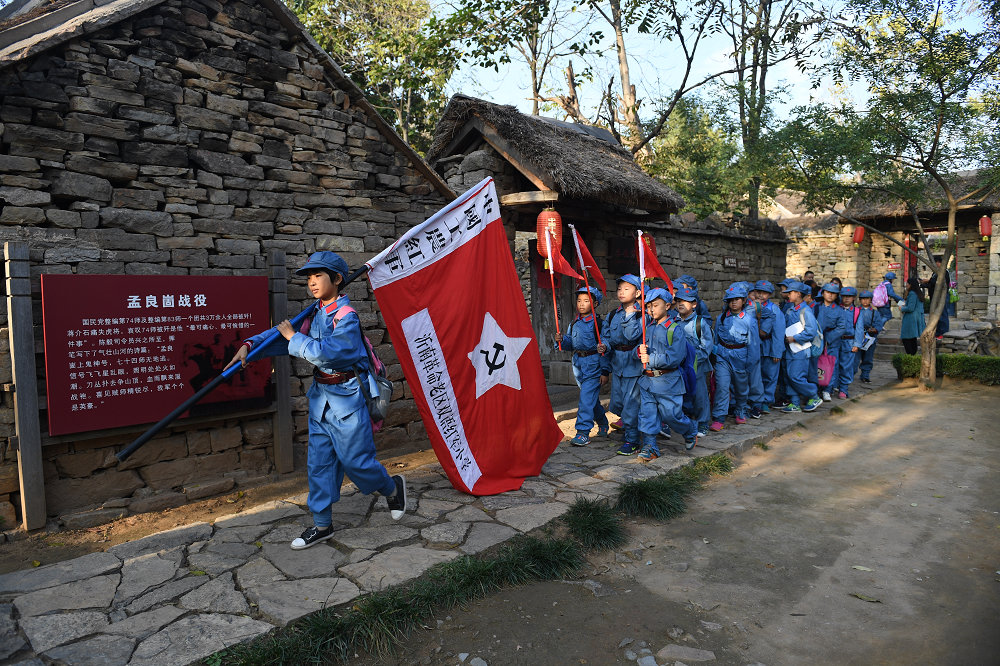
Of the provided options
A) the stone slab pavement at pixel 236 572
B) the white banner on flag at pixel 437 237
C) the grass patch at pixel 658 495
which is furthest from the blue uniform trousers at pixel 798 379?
the white banner on flag at pixel 437 237

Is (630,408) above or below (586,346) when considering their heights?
below

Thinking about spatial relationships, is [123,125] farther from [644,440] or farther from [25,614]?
[644,440]

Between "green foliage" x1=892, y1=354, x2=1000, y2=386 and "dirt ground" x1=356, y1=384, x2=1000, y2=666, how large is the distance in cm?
566

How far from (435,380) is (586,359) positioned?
2520 millimetres

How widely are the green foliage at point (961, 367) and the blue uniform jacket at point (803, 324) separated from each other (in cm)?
393

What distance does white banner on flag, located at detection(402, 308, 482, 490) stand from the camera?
4.58 m

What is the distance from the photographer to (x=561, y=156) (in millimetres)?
8148

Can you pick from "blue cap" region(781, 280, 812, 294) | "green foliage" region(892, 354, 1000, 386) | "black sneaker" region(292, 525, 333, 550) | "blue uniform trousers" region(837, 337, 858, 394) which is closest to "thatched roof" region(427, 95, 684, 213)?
"blue cap" region(781, 280, 812, 294)

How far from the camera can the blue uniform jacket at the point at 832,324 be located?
9.56 metres

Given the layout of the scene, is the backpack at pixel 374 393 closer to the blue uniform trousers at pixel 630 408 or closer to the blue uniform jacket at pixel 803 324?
the blue uniform trousers at pixel 630 408

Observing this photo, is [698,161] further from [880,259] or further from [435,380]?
[435,380]

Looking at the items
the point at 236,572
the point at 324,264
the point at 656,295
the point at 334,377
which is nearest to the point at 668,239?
the point at 656,295

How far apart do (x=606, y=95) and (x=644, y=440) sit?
13.5 metres

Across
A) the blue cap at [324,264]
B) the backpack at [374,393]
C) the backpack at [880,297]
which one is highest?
the blue cap at [324,264]
